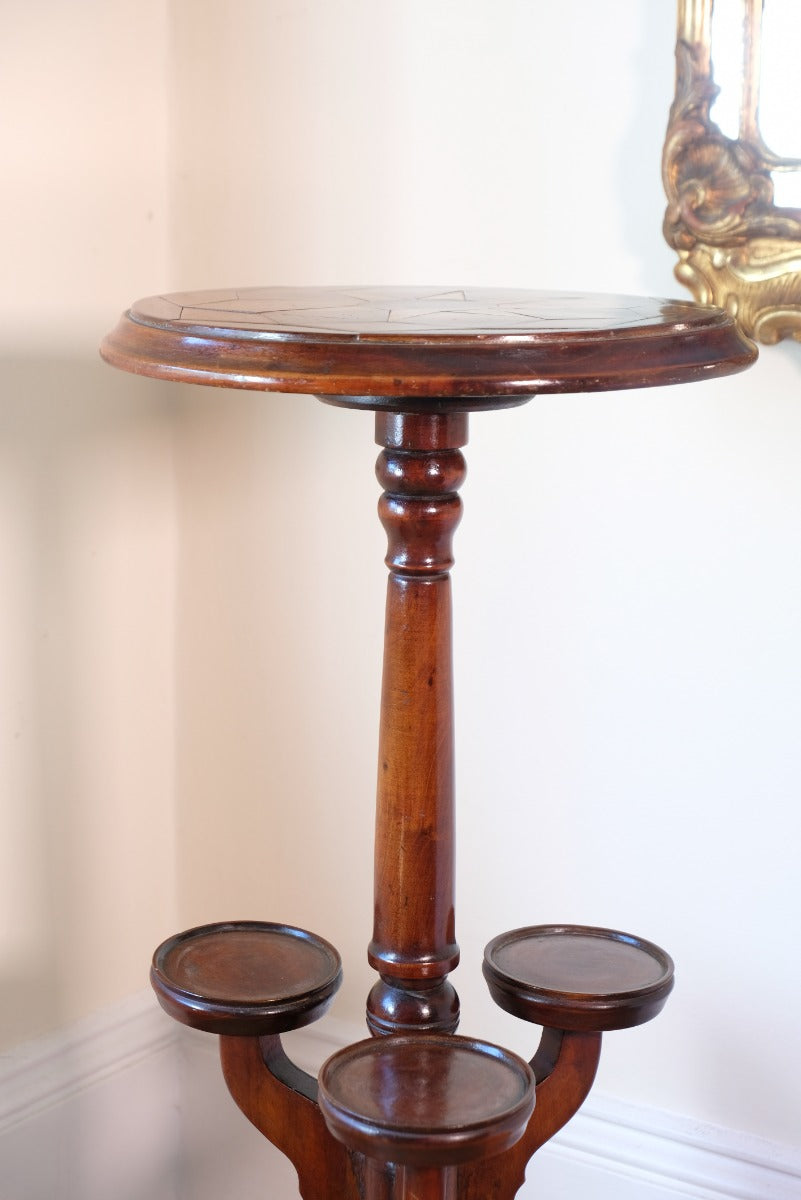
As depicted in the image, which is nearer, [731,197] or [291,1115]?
[291,1115]

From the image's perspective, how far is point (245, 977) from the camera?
135 cm

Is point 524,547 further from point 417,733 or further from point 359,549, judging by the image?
point 417,733

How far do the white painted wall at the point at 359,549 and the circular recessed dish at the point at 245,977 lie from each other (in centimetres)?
49

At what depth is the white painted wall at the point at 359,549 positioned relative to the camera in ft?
5.49

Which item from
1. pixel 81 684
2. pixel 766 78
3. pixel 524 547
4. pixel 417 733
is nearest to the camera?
pixel 417 733

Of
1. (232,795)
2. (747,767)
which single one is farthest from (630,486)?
(232,795)

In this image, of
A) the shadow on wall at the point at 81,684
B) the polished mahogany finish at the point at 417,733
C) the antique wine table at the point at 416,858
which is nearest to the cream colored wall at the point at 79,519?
the shadow on wall at the point at 81,684

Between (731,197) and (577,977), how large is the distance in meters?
0.88

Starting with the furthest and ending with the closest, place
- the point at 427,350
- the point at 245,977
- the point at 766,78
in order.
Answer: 1. the point at 766,78
2. the point at 245,977
3. the point at 427,350

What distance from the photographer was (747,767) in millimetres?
1693

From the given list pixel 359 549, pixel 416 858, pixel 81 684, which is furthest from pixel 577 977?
pixel 81 684

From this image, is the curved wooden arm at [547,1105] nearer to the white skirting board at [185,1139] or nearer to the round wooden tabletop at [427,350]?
the white skirting board at [185,1139]

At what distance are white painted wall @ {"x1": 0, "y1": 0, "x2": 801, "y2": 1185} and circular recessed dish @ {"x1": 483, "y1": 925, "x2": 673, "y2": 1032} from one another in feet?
1.12

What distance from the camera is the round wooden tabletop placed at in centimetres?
98
